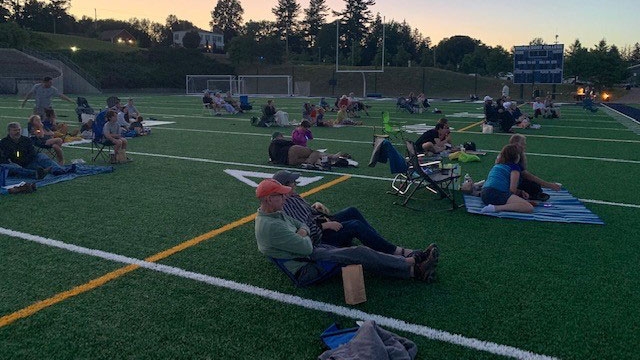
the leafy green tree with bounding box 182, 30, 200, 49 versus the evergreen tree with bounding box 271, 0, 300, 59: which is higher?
the evergreen tree with bounding box 271, 0, 300, 59

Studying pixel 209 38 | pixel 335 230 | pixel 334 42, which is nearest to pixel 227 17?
pixel 209 38

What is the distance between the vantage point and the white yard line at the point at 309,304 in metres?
4.01

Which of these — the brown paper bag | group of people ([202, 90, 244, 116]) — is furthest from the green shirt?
group of people ([202, 90, 244, 116])

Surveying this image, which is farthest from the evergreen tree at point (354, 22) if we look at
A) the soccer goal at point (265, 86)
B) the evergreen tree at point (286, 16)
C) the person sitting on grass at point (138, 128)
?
the person sitting on grass at point (138, 128)

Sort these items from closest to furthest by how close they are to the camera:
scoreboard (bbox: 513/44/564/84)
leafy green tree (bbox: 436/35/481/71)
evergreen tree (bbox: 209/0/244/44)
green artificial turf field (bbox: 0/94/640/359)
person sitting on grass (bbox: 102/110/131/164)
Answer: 1. green artificial turf field (bbox: 0/94/640/359)
2. person sitting on grass (bbox: 102/110/131/164)
3. scoreboard (bbox: 513/44/564/84)
4. leafy green tree (bbox: 436/35/481/71)
5. evergreen tree (bbox: 209/0/244/44)

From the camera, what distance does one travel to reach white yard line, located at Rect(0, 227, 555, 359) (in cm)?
401

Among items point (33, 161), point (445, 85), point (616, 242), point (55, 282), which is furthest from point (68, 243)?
point (445, 85)

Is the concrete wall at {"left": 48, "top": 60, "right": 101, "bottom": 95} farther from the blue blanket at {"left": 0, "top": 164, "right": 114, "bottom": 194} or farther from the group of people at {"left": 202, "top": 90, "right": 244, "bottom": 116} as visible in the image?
the blue blanket at {"left": 0, "top": 164, "right": 114, "bottom": 194}

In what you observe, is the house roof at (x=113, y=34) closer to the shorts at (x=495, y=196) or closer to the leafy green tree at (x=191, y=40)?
the leafy green tree at (x=191, y=40)

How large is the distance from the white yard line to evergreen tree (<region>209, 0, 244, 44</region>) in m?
130

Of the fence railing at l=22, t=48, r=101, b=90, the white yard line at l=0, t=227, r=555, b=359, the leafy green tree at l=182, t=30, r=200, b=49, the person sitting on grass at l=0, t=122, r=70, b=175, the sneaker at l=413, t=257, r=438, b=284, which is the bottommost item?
the white yard line at l=0, t=227, r=555, b=359

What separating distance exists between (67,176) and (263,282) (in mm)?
6745

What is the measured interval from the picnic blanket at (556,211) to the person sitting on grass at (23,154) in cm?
790

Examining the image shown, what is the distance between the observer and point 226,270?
558 centimetres
